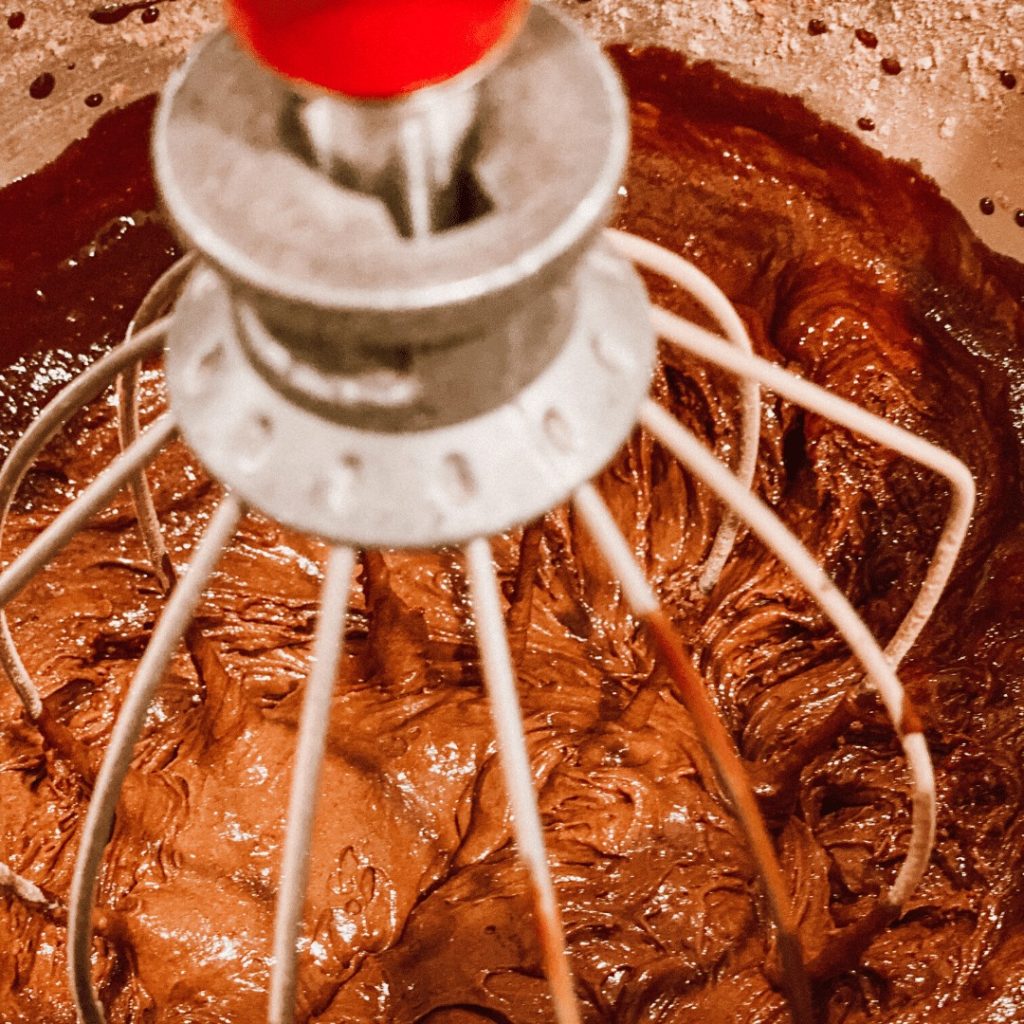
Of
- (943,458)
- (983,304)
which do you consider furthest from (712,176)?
(943,458)

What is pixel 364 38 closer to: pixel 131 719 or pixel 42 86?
pixel 131 719

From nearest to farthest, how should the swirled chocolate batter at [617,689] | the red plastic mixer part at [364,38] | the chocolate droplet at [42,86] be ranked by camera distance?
the red plastic mixer part at [364,38]
the swirled chocolate batter at [617,689]
the chocolate droplet at [42,86]

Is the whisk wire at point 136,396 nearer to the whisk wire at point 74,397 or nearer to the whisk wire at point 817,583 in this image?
the whisk wire at point 74,397

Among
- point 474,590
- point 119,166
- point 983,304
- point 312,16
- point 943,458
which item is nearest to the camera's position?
point 312,16

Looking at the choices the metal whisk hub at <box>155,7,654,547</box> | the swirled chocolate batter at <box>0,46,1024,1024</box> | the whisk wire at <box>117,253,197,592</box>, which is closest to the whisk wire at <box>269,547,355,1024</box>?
the metal whisk hub at <box>155,7,654,547</box>

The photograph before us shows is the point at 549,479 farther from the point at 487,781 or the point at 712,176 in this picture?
the point at 712,176

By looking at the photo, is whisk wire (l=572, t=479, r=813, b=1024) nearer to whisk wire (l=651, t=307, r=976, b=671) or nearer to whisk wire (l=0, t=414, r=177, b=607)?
whisk wire (l=651, t=307, r=976, b=671)

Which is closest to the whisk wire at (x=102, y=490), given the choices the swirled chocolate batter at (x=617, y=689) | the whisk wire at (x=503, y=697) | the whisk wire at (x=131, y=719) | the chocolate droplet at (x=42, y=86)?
the whisk wire at (x=131, y=719)
